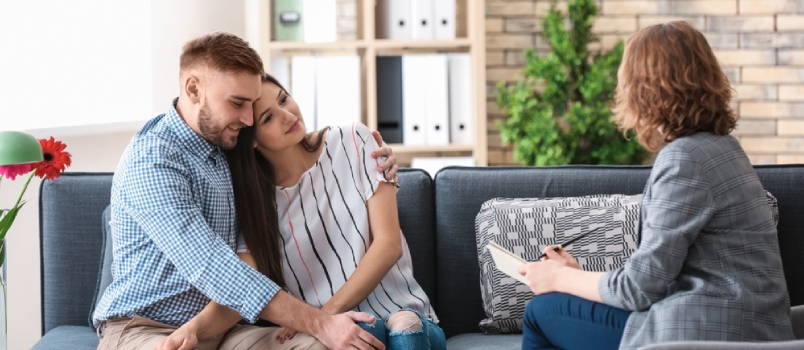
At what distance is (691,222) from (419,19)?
2.24 metres

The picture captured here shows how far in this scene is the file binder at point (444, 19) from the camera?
3438 mm

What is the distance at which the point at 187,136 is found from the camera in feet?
5.79

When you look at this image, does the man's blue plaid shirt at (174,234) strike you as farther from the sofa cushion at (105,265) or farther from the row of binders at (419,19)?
the row of binders at (419,19)

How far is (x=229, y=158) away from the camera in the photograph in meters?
1.87

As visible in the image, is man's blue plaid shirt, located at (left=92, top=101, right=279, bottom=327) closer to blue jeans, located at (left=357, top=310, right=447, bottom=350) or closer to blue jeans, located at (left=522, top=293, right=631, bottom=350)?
blue jeans, located at (left=357, top=310, right=447, bottom=350)

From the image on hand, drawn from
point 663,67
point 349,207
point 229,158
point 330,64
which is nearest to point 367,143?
point 349,207

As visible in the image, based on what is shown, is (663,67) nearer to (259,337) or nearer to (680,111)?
(680,111)

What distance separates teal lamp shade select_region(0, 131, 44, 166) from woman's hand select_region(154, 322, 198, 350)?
1.43 feet

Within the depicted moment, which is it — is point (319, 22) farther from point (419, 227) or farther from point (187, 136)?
point (187, 136)

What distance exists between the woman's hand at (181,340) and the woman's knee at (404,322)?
1.31ft

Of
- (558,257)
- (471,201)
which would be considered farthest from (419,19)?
(558,257)

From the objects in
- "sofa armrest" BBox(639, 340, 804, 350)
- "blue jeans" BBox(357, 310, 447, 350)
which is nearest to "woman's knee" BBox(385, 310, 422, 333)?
"blue jeans" BBox(357, 310, 447, 350)

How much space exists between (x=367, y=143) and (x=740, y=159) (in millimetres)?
883

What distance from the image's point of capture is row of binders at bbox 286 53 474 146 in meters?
3.39
